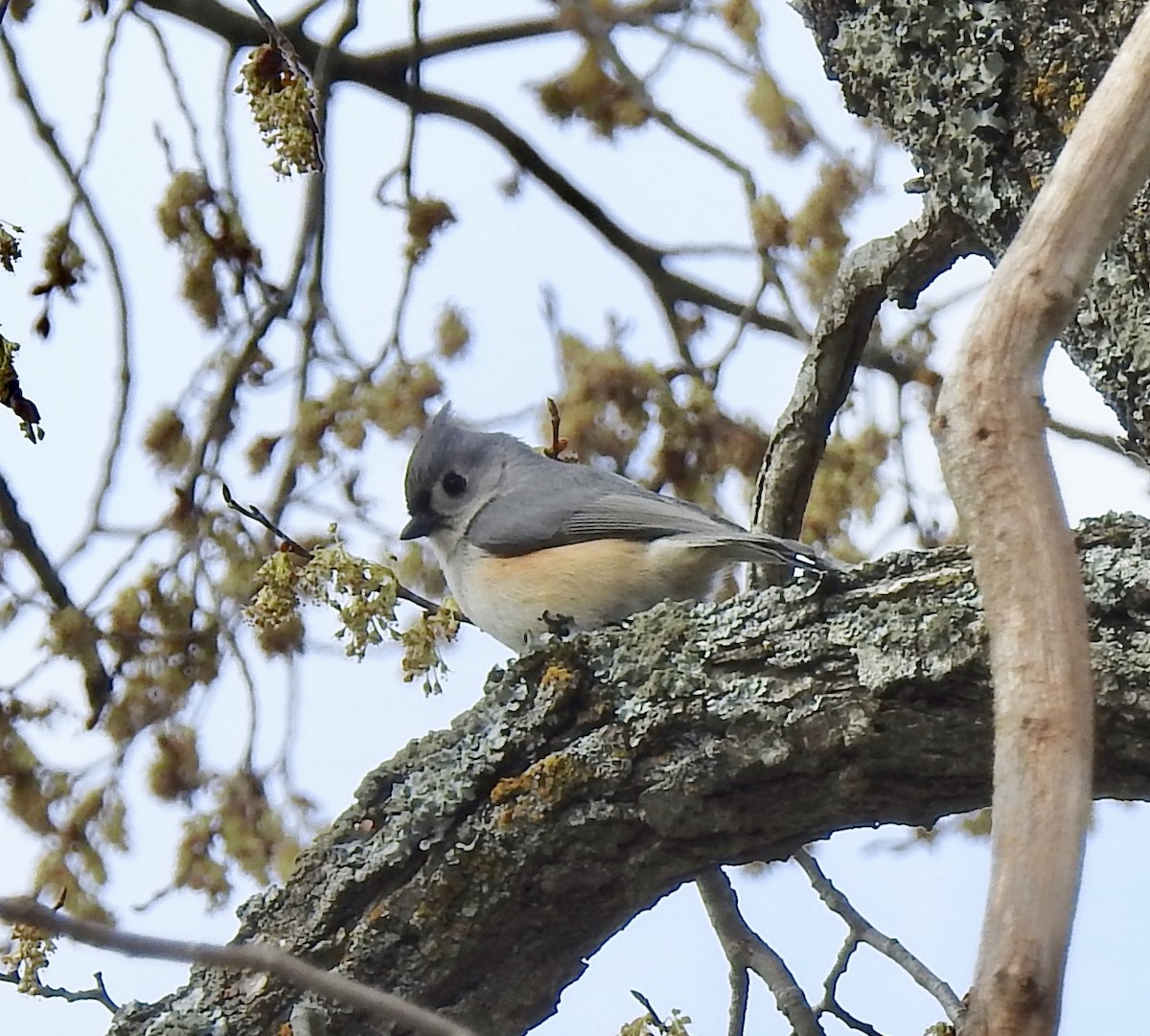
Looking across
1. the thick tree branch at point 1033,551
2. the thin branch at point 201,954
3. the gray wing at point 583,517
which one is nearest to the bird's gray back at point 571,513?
the gray wing at point 583,517

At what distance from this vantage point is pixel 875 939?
1.37m

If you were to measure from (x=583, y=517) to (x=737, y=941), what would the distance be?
0.53 m

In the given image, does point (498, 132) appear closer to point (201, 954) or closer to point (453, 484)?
point (453, 484)

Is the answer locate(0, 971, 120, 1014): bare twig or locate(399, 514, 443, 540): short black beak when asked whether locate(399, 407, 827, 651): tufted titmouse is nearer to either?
locate(399, 514, 443, 540): short black beak

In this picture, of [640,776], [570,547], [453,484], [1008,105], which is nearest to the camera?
[640,776]

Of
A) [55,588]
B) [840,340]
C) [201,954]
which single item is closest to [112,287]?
[55,588]

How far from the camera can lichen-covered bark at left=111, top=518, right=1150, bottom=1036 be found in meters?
1.00

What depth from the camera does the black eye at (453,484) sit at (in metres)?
1.90

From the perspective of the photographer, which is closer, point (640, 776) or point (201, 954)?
point (201, 954)

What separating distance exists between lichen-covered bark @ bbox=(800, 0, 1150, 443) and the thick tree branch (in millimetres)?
609

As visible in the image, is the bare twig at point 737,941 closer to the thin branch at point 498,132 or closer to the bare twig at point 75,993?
the bare twig at point 75,993

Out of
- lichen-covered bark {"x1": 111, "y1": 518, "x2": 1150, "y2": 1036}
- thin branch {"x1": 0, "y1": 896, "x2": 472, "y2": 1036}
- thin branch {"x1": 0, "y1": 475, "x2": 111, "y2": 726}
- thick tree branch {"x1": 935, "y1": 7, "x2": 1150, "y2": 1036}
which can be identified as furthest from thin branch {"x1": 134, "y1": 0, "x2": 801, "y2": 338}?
thin branch {"x1": 0, "y1": 896, "x2": 472, "y2": 1036}

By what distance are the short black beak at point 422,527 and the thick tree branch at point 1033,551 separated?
1.40 meters

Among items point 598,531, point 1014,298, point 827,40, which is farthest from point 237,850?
point 1014,298
